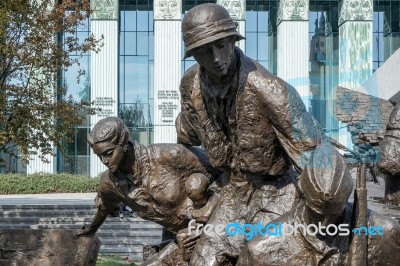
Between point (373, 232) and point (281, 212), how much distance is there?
51 cm

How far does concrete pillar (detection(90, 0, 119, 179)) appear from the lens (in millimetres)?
26172

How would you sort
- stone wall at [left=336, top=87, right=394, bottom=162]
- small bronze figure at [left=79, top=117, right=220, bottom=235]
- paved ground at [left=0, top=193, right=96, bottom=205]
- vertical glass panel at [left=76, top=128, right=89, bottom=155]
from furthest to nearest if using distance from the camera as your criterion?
vertical glass panel at [left=76, top=128, right=89, bottom=155] → paved ground at [left=0, top=193, right=96, bottom=205] → stone wall at [left=336, top=87, right=394, bottom=162] → small bronze figure at [left=79, top=117, right=220, bottom=235]

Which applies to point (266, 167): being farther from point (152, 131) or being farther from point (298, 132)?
point (152, 131)

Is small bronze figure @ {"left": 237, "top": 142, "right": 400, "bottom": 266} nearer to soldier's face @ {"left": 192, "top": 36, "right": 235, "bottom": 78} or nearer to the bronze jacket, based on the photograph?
the bronze jacket

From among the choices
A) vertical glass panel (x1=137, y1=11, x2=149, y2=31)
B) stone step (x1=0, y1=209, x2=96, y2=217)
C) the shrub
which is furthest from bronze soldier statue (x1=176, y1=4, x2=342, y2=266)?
vertical glass panel (x1=137, y1=11, x2=149, y2=31)

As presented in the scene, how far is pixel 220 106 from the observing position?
3.45 metres

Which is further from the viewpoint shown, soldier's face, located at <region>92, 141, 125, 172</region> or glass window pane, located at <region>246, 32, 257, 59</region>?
glass window pane, located at <region>246, 32, 257, 59</region>

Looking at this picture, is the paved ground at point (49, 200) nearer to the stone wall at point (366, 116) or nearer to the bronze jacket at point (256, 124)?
the stone wall at point (366, 116)

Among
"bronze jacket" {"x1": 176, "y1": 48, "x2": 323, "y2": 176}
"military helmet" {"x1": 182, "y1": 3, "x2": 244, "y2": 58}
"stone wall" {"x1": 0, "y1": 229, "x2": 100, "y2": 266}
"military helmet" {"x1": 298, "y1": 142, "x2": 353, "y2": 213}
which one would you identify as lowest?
"stone wall" {"x1": 0, "y1": 229, "x2": 100, "y2": 266}

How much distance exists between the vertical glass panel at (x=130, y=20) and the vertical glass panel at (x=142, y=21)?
0.62ft

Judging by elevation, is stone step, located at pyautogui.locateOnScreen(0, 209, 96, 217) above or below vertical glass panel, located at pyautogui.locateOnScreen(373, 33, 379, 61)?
below

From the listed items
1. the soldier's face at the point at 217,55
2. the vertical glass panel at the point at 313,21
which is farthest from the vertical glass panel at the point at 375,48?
the soldier's face at the point at 217,55

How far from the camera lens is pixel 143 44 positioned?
2839 centimetres

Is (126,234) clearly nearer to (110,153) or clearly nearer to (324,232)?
(110,153)
